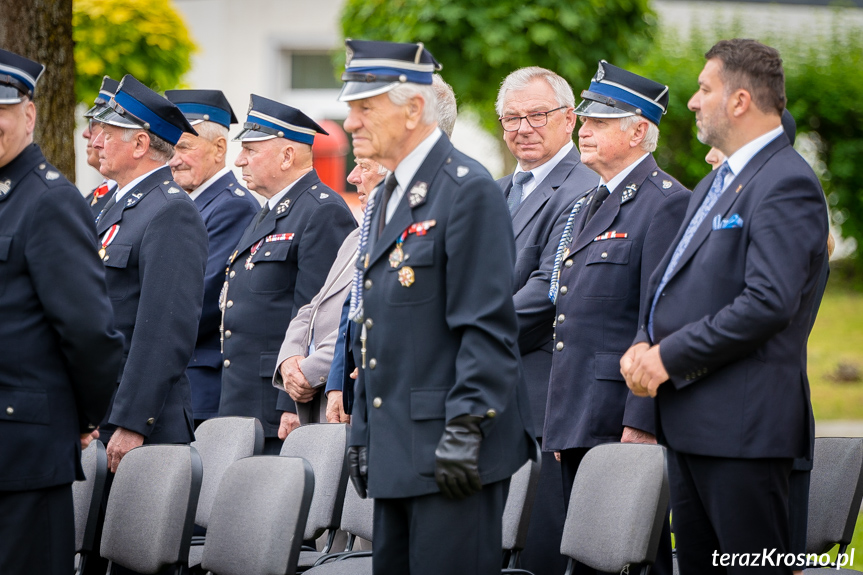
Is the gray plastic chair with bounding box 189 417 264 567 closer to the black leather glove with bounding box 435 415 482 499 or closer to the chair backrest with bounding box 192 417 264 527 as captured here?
the chair backrest with bounding box 192 417 264 527

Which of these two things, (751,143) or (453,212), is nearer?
(453,212)

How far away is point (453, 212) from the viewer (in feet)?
9.59

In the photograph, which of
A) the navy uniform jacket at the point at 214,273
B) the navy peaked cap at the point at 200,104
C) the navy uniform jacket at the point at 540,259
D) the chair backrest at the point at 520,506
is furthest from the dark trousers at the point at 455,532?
the navy peaked cap at the point at 200,104

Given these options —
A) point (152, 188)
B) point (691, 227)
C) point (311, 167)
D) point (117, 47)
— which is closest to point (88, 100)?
point (117, 47)

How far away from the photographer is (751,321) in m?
3.03

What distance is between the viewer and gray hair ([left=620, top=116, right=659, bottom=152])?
422 centimetres

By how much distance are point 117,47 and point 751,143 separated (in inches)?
260

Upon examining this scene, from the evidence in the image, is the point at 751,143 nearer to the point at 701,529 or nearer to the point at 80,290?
the point at 701,529

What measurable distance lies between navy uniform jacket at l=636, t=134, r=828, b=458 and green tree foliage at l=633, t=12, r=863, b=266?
934 cm

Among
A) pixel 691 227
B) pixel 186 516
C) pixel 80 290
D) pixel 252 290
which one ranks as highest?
pixel 691 227

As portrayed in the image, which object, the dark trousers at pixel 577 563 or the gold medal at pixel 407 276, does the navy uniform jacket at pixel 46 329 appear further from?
the dark trousers at pixel 577 563

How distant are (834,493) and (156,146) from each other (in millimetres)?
2950

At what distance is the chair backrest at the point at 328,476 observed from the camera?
4.11 m

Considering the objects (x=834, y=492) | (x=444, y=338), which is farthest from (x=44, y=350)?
(x=834, y=492)
